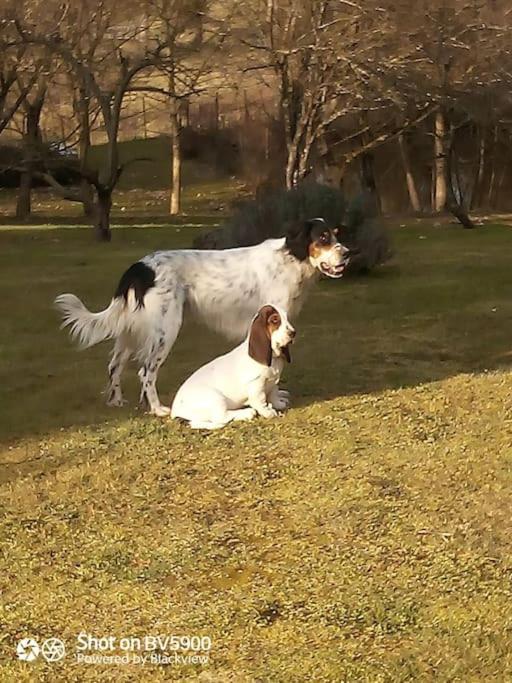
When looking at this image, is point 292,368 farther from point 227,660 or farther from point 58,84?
point 58,84

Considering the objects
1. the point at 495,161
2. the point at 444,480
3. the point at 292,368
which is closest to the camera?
the point at 444,480

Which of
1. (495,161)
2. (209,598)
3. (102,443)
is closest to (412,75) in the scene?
(495,161)

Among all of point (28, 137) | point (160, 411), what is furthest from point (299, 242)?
→ point (28, 137)

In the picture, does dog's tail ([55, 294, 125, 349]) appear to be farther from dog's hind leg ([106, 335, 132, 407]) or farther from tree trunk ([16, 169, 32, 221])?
tree trunk ([16, 169, 32, 221])

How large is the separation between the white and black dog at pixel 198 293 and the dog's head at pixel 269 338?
0.69 meters

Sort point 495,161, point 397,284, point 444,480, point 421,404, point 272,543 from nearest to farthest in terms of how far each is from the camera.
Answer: point 272,543 < point 444,480 < point 421,404 < point 397,284 < point 495,161

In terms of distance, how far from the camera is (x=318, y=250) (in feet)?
21.3

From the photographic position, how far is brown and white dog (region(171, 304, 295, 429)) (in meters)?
5.76

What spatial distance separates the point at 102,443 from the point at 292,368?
2334 mm

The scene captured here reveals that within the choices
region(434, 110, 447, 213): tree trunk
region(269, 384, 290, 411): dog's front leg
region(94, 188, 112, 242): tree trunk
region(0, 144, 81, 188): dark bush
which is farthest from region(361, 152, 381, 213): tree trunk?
region(269, 384, 290, 411): dog's front leg

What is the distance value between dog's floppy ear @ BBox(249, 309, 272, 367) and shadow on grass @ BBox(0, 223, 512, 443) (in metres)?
0.70

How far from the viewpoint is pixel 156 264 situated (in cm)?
632

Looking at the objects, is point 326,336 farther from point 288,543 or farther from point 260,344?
point 288,543

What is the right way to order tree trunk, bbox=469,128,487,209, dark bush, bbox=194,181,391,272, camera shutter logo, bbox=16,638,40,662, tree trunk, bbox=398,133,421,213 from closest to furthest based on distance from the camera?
camera shutter logo, bbox=16,638,40,662 → dark bush, bbox=194,181,391,272 → tree trunk, bbox=398,133,421,213 → tree trunk, bbox=469,128,487,209
